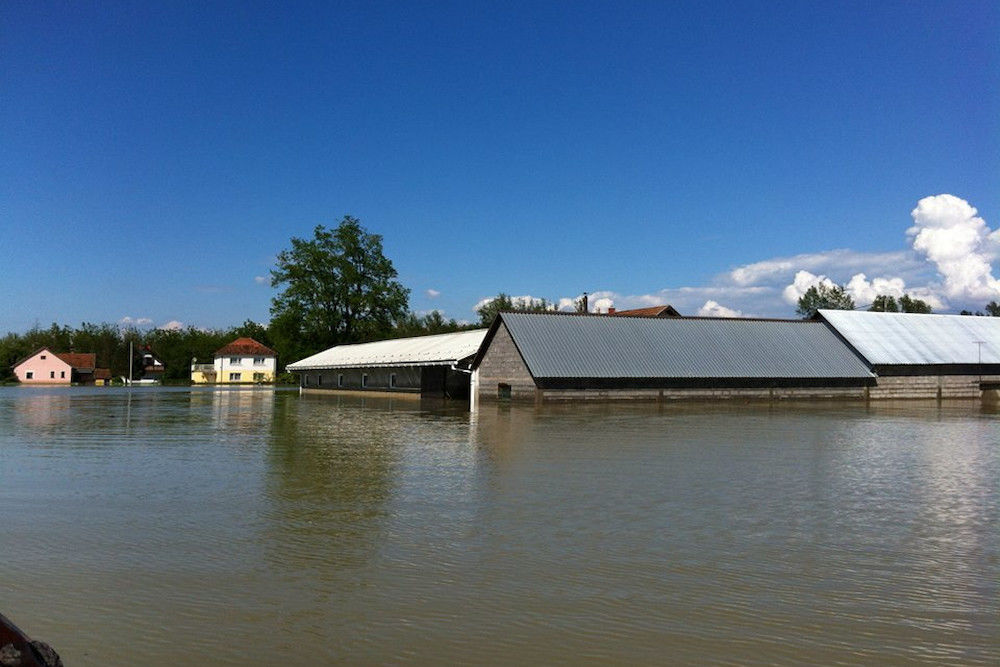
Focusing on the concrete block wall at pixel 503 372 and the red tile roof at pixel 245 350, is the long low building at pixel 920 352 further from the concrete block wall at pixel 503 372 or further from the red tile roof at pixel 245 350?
the red tile roof at pixel 245 350

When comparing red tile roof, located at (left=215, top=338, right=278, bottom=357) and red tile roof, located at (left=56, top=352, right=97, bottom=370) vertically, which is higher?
red tile roof, located at (left=215, top=338, right=278, bottom=357)

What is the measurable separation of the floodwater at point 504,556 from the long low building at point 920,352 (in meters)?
28.4

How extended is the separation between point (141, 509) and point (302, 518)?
2161 millimetres

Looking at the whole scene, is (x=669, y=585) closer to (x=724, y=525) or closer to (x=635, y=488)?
(x=724, y=525)

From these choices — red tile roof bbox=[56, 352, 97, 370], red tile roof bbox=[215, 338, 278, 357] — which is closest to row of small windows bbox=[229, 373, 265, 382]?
red tile roof bbox=[215, 338, 278, 357]

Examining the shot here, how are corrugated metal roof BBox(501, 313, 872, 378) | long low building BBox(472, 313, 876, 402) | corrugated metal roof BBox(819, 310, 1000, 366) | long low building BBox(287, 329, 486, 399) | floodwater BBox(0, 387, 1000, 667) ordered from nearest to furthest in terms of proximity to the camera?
floodwater BBox(0, 387, 1000, 667)
long low building BBox(472, 313, 876, 402)
corrugated metal roof BBox(501, 313, 872, 378)
long low building BBox(287, 329, 486, 399)
corrugated metal roof BBox(819, 310, 1000, 366)

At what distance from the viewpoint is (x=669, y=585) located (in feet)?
21.9

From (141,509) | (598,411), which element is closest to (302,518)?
(141,509)

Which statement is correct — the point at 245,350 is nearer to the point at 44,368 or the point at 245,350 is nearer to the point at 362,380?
the point at 44,368

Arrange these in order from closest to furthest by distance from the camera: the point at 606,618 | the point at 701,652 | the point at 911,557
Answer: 1. the point at 701,652
2. the point at 606,618
3. the point at 911,557

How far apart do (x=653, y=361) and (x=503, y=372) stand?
23.1 ft

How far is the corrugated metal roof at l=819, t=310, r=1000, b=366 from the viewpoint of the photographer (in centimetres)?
4347

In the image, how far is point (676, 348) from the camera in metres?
39.6

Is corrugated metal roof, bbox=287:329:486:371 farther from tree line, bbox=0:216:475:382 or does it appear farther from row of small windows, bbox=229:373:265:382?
row of small windows, bbox=229:373:265:382
